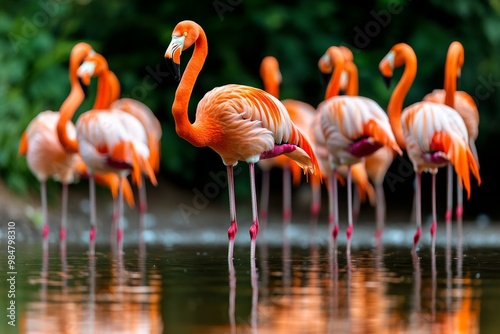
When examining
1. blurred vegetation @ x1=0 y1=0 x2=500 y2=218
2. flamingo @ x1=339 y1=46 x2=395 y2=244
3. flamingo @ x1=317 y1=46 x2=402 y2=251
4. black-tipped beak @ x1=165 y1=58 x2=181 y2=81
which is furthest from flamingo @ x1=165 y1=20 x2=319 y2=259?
Answer: blurred vegetation @ x1=0 y1=0 x2=500 y2=218

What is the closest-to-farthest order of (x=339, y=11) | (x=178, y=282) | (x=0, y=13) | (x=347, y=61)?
1. (x=178, y=282)
2. (x=347, y=61)
3. (x=0, y=13)
4. (x=339, y=11)

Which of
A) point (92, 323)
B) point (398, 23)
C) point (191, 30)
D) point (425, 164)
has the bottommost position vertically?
point (92, 323)

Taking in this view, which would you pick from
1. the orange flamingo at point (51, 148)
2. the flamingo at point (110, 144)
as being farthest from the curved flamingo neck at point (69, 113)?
the flamingo at point (110, 144)

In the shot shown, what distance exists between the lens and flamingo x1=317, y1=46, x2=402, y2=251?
8508mm

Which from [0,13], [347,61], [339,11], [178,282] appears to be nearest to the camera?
[178,282]

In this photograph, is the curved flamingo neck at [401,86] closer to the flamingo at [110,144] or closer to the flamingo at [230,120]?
the flamingo at [230,120]

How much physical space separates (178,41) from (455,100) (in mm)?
3908

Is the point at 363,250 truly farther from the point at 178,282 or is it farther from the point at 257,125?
the point at 178,282

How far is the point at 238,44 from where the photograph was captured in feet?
47.3

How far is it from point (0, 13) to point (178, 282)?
329 inches

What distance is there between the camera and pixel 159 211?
13.7 metres

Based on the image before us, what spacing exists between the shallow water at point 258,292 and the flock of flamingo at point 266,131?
2.11ft

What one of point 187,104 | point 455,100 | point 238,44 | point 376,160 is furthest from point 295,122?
point 187,104

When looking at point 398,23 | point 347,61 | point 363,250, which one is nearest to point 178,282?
point 363,250
